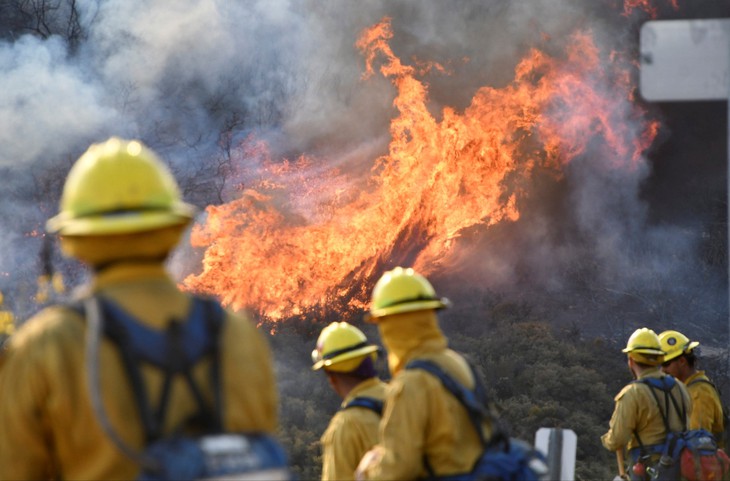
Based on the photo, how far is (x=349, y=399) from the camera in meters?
6.57

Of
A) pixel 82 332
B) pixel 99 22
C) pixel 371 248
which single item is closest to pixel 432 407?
pixel 82 332

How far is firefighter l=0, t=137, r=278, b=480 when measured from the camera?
2.90 m

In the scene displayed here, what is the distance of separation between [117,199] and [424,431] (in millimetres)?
2236

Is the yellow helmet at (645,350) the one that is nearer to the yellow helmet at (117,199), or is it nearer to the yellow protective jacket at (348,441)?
the yellow protective jacket at (348,441)

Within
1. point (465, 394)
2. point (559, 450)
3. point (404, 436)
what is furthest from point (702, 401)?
point (404, 436)

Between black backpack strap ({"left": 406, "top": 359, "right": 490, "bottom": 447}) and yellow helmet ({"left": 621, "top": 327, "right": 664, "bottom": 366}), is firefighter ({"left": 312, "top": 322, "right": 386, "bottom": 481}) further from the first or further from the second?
yellow helmet ({"left": 621, "top": 327, "right": 664, "bottom": 366})

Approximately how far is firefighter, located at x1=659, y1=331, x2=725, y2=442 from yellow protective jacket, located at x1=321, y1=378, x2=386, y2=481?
5335mm

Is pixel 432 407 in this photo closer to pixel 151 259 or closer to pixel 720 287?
pixel 151 259

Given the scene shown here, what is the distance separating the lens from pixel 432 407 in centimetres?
489

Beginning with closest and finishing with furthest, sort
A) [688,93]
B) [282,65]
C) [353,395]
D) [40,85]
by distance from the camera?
[688,93] → [353,395] → [40,85] → [282,65]

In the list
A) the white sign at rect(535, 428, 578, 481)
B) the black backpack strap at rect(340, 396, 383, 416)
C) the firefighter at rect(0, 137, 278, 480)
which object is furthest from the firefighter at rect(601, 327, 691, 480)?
the firefighter at rect(0, 137, 278, 480)

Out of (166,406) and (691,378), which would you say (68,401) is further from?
(691,378)

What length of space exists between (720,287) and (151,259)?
18036 millimetres

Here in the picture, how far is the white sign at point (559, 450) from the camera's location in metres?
9.33
